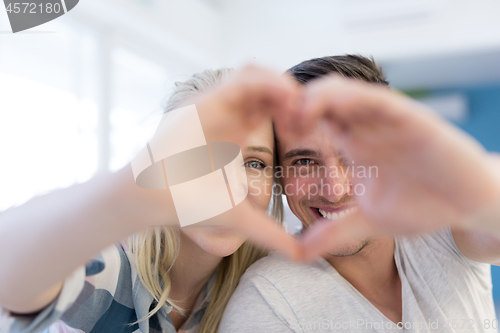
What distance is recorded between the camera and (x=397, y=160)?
0.31m

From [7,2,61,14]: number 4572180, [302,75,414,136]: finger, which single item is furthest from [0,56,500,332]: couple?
[7,2,61,14]: number 4572180

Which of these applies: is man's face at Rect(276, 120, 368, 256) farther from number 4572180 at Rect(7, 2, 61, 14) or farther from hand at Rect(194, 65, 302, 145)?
number 4572180 at Rect(7, 2, 61, 14)

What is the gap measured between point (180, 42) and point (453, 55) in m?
2.19

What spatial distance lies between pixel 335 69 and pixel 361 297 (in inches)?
22.4

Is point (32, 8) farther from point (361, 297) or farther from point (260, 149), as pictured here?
point (361, 297)

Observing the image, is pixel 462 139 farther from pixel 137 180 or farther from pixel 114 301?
pixel 114 301

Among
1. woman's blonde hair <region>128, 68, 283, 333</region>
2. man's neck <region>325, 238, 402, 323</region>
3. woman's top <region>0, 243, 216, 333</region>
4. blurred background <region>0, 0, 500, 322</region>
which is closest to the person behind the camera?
woman's top <region>0, 243, 216, 333</region>

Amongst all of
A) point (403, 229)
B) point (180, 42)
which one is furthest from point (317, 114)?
point (180, 42)

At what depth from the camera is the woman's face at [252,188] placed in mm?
733

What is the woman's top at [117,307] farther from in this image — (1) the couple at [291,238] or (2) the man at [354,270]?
(2) the man at [354,270]

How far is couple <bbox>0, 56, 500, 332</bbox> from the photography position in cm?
30

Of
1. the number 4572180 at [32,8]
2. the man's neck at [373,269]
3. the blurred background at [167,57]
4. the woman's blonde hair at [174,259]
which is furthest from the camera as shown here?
the blurred background at [167,57]

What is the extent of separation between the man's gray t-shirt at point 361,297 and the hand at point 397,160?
0.50 meters

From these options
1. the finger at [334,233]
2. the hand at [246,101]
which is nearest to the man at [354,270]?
the finger at [334,233]
